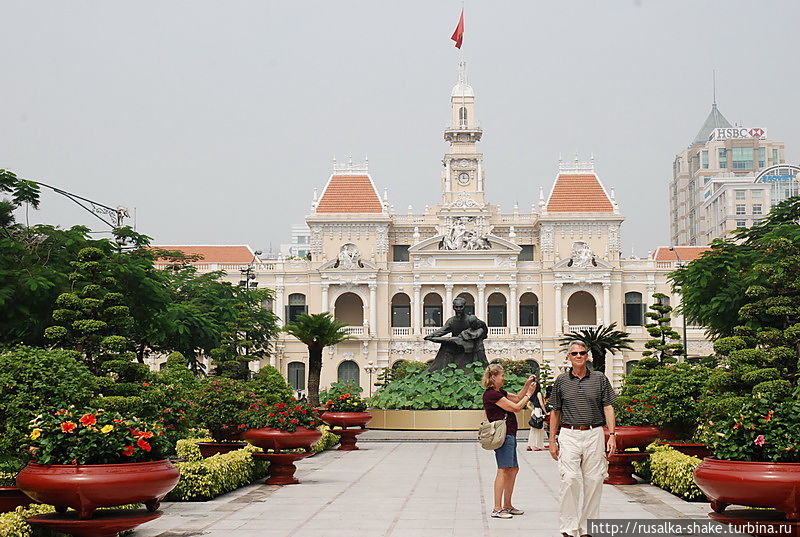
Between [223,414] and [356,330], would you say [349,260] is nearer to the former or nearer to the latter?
[356,330]

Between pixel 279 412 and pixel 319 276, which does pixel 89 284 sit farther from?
pixel 319 276

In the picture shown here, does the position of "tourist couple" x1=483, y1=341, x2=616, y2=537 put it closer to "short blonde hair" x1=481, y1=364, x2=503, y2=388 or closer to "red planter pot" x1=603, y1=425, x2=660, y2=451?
"short blonde hair" x1=481, y1=364, x2=503, y2=388

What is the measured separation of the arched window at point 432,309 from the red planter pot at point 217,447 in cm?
5182

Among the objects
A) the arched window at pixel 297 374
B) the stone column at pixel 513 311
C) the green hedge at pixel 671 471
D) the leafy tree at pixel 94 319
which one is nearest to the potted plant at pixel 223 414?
the leafy tree at pixel 94 319

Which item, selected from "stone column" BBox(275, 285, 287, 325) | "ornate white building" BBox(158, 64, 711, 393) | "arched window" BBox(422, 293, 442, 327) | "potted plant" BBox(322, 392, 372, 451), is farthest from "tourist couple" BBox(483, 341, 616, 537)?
"arched window" BBox(422, 293, 442, 327)

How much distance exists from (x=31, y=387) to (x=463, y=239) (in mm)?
55998

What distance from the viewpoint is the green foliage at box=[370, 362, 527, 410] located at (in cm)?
3084

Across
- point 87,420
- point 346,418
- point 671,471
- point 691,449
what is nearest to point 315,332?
point 346,418

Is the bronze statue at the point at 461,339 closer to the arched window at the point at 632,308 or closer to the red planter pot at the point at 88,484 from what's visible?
the red planter pot at the point at 88,484

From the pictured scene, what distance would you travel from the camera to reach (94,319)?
19.9 metres

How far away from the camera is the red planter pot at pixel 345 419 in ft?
82.1

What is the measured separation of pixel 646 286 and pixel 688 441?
5141 centimetres

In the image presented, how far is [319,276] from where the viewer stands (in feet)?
221

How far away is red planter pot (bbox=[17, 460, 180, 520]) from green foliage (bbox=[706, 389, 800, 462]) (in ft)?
16.7
